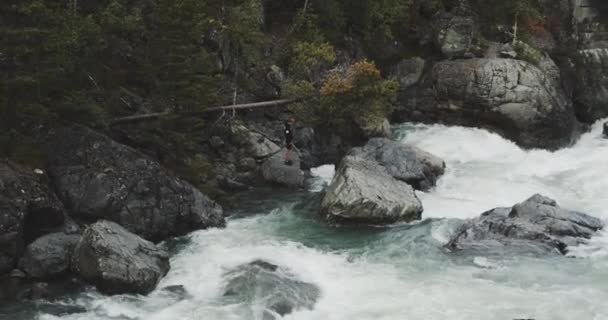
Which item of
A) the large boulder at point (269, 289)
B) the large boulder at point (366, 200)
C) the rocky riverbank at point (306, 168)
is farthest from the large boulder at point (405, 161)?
the large boulder at point (269, 289)

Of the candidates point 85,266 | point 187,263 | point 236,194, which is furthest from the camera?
point 236,194

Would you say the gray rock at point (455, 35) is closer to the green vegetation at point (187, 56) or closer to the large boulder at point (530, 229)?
the green vegetation at point (187, 56)

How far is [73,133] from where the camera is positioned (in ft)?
76.6

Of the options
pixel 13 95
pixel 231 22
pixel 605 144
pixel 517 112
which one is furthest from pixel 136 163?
pixel 605 144

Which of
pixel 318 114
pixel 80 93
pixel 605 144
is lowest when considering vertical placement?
pixel 605 144

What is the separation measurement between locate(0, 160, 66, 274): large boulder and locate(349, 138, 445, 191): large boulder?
14241mm

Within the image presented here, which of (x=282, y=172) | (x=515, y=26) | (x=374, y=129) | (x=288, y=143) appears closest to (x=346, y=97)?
(x=374, y=129)

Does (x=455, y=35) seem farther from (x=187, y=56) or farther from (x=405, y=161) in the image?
(x=187, y=56)

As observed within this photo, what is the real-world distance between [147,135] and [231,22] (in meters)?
8.38

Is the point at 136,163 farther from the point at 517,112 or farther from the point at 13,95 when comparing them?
the point at 517,112

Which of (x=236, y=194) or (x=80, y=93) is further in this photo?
(x=236, y=194)

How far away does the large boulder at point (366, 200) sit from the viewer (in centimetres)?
2434

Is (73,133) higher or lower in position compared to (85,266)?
higher

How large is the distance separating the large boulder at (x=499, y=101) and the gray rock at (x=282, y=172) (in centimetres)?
1179
